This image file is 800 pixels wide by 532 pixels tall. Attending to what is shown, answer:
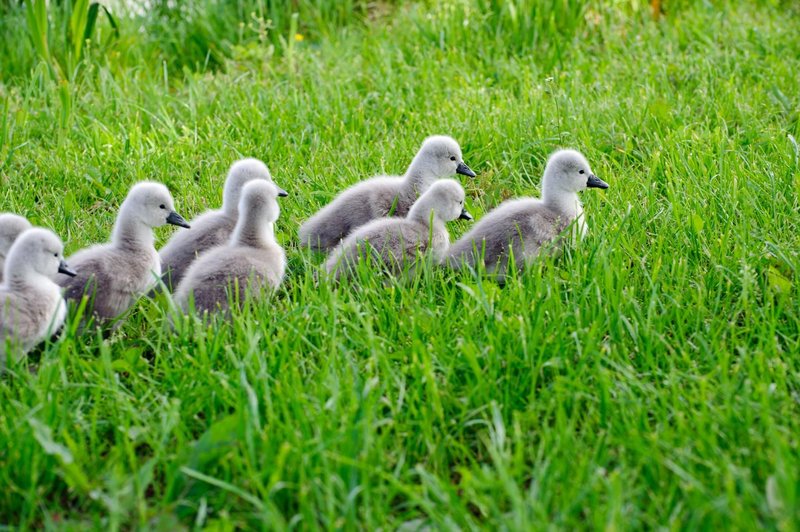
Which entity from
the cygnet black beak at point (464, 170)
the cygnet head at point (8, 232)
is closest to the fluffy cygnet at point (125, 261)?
the cygnet head at point (8, 232)

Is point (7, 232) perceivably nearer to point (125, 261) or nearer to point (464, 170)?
point (125, 261)

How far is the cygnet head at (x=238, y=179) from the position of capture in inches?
187

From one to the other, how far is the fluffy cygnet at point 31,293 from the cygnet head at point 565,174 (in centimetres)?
233

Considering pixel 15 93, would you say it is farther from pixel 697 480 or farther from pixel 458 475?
pixel 697 480

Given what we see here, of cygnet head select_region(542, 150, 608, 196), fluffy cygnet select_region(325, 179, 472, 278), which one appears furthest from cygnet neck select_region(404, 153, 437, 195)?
cygnet head select_region(542, 150, 608, 196)

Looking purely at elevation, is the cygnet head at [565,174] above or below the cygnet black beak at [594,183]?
above

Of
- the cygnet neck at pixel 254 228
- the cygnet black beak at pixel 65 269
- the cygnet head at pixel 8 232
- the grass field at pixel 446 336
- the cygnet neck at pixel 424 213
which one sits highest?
the cygnet head at pixel 8 232

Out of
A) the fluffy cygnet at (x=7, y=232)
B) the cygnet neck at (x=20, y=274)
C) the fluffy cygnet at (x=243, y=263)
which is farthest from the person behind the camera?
the fluffy cygnet at (x=7, y=232)

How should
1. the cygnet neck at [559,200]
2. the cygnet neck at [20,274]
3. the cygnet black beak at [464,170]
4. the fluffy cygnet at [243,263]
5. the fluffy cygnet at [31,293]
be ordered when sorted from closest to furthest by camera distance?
the fluffy cygnet at [31,293] < the cygnet neck at [20,274] < the fluffy cygnet at [243,263] < the cygnet neck at [559,200] < the cygnet black beak at [464,170]

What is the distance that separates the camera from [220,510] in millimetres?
2873

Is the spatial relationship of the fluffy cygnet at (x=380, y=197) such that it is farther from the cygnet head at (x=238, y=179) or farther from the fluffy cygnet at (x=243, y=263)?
the fluffy cygnet at (x=243, y=263)

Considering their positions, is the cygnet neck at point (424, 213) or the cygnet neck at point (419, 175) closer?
the cygnet neck at point (424, 213)

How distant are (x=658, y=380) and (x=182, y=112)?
14.4 ft

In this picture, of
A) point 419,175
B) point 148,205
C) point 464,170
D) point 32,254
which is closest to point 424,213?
point 419,175
